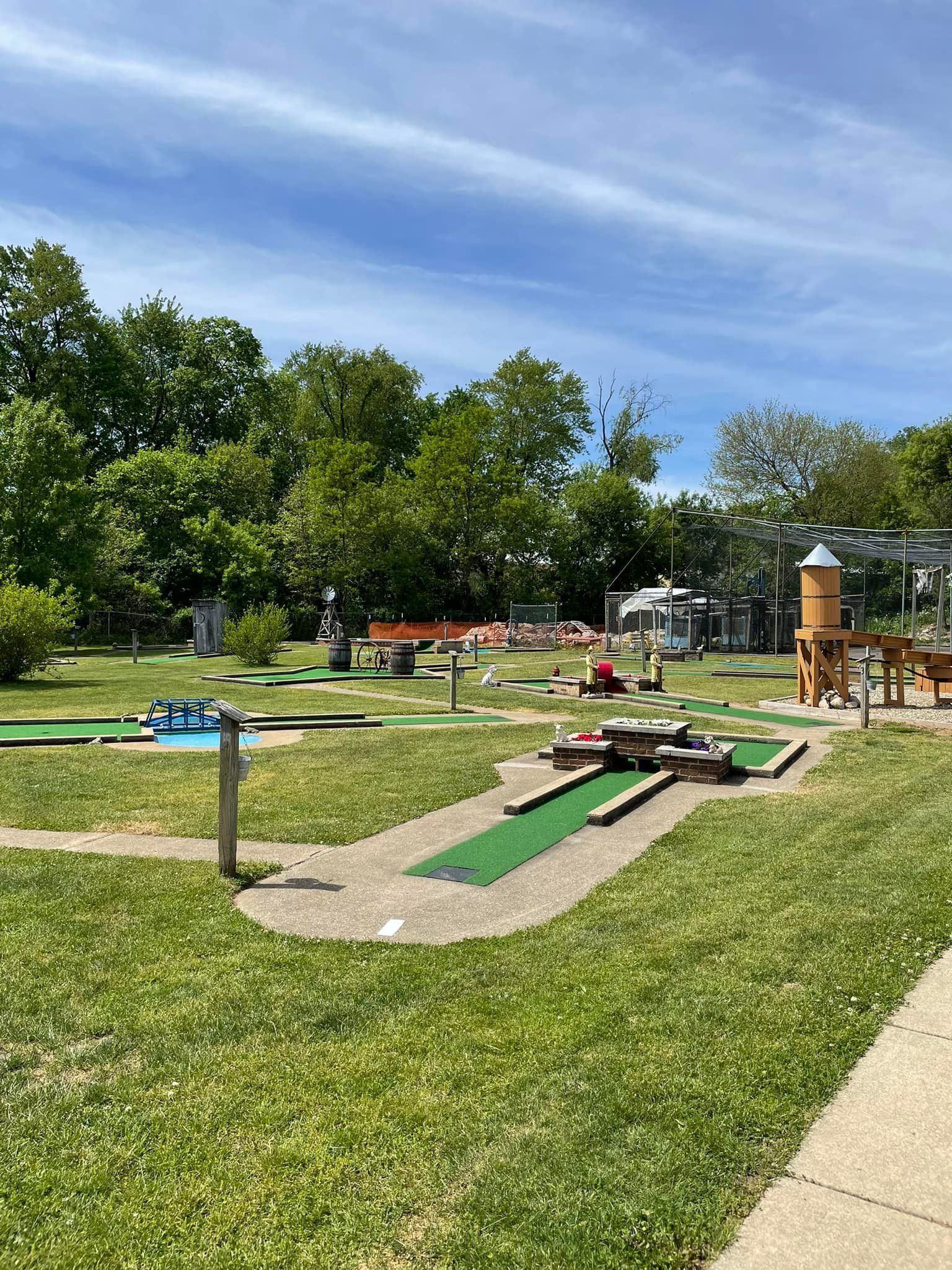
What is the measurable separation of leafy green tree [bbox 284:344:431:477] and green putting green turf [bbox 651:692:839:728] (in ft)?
138

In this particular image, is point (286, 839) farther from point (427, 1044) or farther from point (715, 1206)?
point (715, 1206)

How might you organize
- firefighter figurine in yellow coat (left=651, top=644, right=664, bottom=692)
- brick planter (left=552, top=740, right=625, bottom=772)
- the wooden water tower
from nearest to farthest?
brick planter (left=552, top=740, right=625, bottom=772)
the wooden water tower
firefighter figurine in yellow coat (left=651, top=644, right=664, bottom=692)

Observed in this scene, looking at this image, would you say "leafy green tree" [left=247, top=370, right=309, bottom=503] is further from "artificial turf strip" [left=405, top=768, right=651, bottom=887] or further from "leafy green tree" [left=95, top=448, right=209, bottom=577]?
"artificial turf strip" [left=405, top=768, right=651, bottom=887]

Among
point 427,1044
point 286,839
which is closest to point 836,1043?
point 427,1044

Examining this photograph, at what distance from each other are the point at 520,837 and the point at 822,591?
11.5 m

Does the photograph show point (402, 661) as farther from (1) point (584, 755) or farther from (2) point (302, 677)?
(1) point (584, 755)

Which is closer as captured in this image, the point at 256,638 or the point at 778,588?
the point at 256,638

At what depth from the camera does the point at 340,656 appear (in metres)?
23.9

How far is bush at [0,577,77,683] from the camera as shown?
20.3 meters

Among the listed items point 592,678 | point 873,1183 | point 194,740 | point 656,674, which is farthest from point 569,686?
point 873,1183

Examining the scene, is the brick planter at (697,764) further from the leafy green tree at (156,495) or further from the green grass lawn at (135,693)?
the leafy green tree at (156,495)

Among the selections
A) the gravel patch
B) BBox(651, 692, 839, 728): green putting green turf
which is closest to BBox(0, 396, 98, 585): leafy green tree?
BBox(651, 692, 839, 728): green putting green turf

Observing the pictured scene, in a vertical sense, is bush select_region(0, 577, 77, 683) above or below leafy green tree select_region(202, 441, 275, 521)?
below

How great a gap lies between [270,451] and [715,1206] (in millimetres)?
56464
